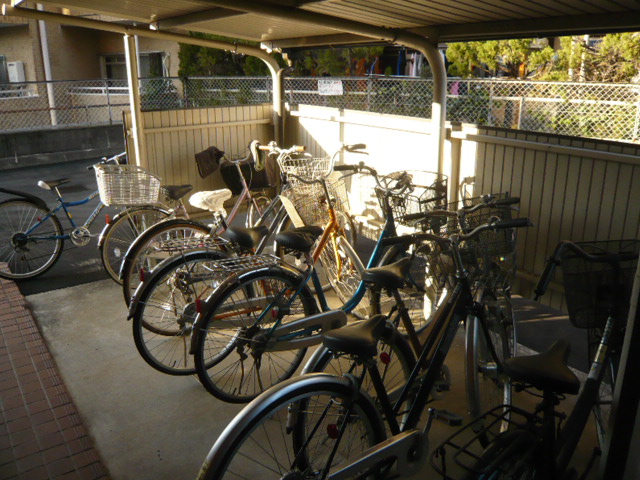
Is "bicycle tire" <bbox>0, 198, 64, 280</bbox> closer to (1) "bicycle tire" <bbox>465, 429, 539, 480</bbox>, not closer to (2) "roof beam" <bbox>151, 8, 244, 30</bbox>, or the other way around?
(2) "roof beam" <bbox>151, 8, 244, 30</bbox>

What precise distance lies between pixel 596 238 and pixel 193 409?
114 inches

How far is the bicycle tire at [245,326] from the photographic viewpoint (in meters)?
3.13

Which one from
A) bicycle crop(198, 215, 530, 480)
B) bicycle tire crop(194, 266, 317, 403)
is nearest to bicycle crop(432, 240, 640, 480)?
bicycle crop(198, 215, 530, 480)

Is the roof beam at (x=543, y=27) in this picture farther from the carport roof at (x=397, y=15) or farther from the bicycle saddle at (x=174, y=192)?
the bicycle saddle at (x=174, y=192)

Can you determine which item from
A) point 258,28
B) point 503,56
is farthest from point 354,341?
point 503,56

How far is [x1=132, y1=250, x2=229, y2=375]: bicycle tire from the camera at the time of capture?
11.5ft

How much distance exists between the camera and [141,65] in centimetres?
1767

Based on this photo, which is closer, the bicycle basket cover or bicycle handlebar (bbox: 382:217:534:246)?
bicycle handlebar (bbox: 382:217:534:246)

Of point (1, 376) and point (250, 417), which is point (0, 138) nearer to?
point (1, 376)

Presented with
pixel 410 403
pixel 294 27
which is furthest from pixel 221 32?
pixel 410 403

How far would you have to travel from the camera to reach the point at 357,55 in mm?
14312

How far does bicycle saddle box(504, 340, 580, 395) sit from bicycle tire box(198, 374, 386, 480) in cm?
61

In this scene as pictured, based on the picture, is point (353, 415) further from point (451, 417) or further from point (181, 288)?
point (181, 288)

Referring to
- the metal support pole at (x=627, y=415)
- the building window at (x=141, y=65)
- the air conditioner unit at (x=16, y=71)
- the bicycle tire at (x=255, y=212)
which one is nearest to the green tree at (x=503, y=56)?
the bicycle tire at (x=255, y=212)
